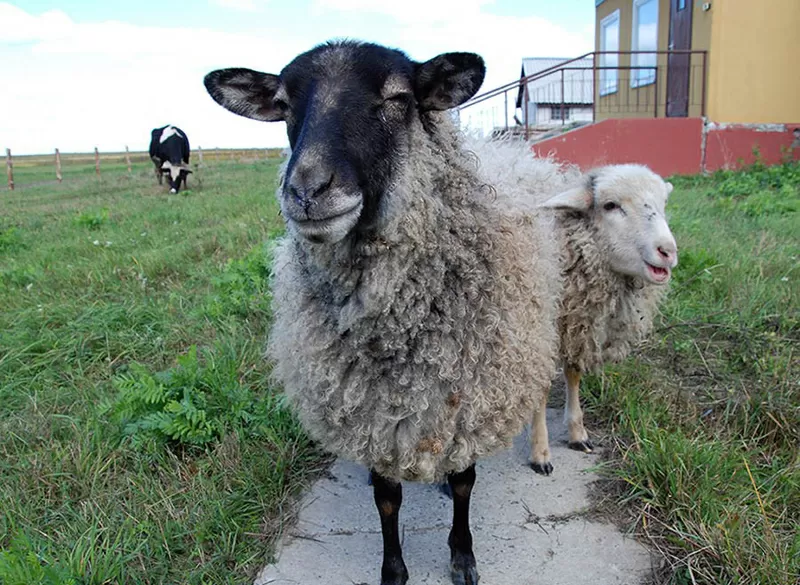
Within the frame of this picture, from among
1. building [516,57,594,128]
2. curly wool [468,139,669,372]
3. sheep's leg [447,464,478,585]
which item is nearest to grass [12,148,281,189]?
building [516,57,594,128]

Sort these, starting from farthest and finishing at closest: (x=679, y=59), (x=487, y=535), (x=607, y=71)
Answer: (x=607, y=71) → (x=679, y=59) → (x=487, y=535)

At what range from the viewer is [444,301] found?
2199 mm

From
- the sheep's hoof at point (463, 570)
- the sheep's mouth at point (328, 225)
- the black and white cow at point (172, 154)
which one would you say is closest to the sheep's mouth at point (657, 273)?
the sheep's hoof at point (463, 570)

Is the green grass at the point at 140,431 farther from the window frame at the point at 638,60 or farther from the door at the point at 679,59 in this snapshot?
the window frame at the point at 638,60

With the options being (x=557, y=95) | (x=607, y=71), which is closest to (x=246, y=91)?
(x=607, y=71)

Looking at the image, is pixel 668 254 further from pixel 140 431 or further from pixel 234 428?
pixel 140 431

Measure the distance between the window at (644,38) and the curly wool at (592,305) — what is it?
1052 centimetres

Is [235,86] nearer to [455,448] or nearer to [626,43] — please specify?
[455,448]

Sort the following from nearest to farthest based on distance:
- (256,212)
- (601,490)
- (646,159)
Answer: (601,490), (256,212), (646,159)

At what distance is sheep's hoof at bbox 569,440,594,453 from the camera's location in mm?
3118

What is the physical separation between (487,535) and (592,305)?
1276mm

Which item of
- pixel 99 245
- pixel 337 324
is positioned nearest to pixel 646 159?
pixel 99 245

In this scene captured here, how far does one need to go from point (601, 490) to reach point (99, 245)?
18.9ft

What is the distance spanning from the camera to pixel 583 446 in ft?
10.3
